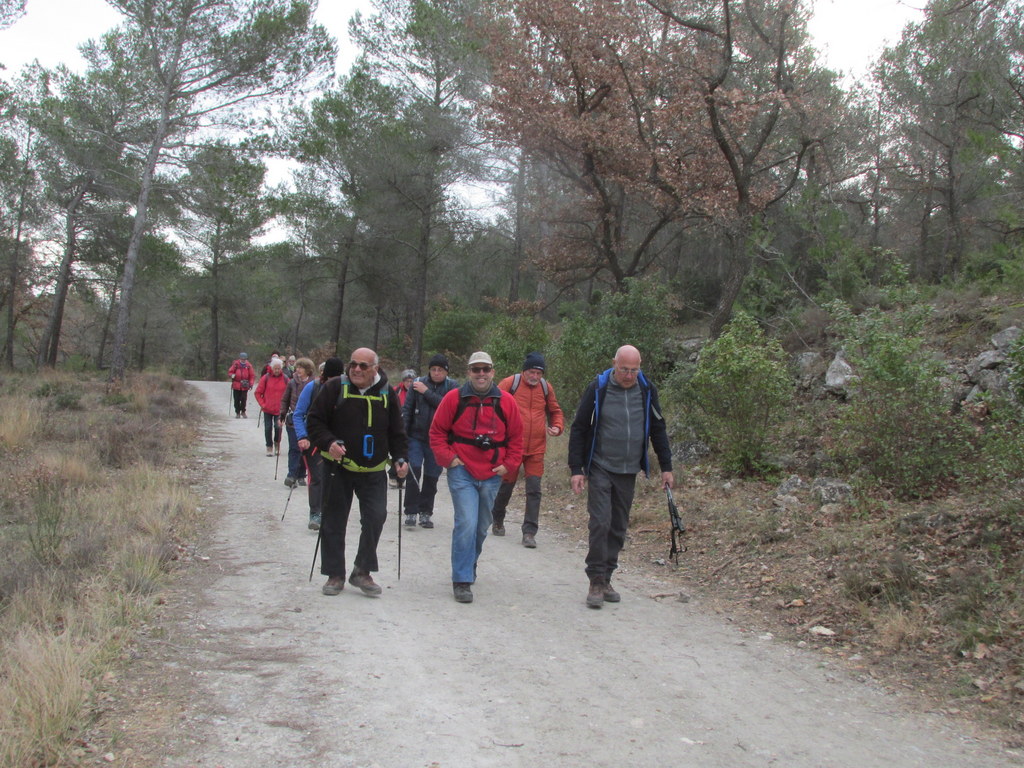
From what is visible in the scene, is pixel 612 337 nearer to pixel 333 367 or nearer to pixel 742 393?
pixel 742 393

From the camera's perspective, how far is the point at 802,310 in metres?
15.3

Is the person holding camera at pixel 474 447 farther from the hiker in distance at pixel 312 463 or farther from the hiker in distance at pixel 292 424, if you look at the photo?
the hiker in distance at pixel 292 424

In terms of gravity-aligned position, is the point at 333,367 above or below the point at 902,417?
above

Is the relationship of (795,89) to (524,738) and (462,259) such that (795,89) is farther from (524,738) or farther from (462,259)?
(462,259)

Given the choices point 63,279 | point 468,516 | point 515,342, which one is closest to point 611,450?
point 468,516

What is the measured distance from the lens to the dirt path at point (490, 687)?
386cm

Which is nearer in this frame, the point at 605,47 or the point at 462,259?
the point at 605,47

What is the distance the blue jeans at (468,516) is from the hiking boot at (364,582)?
0.63 m

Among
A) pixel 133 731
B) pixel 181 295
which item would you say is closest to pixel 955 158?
pixel 133 731

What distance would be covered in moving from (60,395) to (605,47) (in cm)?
1510

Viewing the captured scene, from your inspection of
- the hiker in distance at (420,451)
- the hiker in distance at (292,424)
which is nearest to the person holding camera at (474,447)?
the hiker in distance at (420,451)

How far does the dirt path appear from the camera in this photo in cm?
386

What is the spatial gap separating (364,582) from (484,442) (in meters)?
1.46

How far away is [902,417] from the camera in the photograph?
8.05 metres
